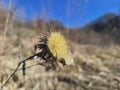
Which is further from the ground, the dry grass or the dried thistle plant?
the dried thistle plant

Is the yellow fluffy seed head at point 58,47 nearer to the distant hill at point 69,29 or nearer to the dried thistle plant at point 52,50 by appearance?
the dried thistle plant at point 52,50

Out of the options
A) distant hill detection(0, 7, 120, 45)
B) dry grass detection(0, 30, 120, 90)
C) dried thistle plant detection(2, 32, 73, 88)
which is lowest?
dry grass detection(0, 30, 120, 90)

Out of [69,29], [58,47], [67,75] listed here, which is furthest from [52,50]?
[69,29]

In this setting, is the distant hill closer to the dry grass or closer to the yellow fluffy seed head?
the yellow fluffy seed head

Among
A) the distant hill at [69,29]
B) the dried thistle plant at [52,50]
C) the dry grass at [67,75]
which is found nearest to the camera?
the dried thistle plant at [52,50]

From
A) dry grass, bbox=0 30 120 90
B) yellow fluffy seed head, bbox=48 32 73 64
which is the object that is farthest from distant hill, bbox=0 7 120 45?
dry grass, bbox=0 30 120 90

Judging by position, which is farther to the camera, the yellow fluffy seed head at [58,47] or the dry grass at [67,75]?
the dry grass at [67,75]

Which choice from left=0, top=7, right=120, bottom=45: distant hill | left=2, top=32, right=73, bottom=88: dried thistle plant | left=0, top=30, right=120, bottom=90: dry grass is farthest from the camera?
left=0, top=7, right=120, bottom=45: distant hill

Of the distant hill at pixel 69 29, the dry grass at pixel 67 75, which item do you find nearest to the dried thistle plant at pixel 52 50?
the distant hill at pixel 69 29

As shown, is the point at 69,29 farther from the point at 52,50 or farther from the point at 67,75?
the point at 52,50
